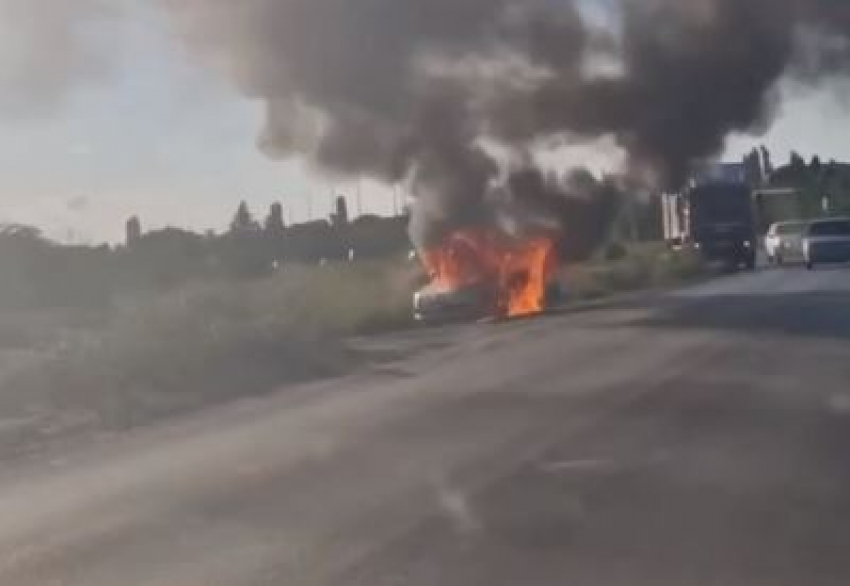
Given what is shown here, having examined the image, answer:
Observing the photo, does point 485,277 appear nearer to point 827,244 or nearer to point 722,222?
point 827,244

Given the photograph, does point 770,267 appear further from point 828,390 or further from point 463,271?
point 828,390

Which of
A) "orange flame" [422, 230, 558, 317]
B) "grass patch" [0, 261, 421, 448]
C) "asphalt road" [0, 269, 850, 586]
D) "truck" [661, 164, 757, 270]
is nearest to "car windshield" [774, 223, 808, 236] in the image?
"truck" [661, 164, 757, 270]

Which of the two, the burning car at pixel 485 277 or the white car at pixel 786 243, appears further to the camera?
the white car at pixel 786 243

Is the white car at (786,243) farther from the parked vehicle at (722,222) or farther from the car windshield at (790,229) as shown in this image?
the parked vehicle at (722,222)

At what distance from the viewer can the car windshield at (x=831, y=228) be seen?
212ft

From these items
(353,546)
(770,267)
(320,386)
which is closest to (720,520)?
(353,546)

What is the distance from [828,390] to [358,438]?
5.33 meters

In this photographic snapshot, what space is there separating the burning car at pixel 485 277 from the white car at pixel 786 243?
27434mm

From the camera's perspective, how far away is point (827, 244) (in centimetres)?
6431

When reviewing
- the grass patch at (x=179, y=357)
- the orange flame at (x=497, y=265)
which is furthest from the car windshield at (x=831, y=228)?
the grass patch at (x=179, y=357)

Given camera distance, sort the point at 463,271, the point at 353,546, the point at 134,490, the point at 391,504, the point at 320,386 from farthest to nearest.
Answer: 1. the point at 463,271
2. the point at 320,386
3. the point at 134,490
4. the point at 391,504
5. the point at 353,546

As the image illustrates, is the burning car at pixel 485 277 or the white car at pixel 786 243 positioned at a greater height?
the burning car at pixel 485 277

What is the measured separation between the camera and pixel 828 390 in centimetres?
1994

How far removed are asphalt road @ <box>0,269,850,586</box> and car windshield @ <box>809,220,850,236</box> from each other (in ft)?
132
